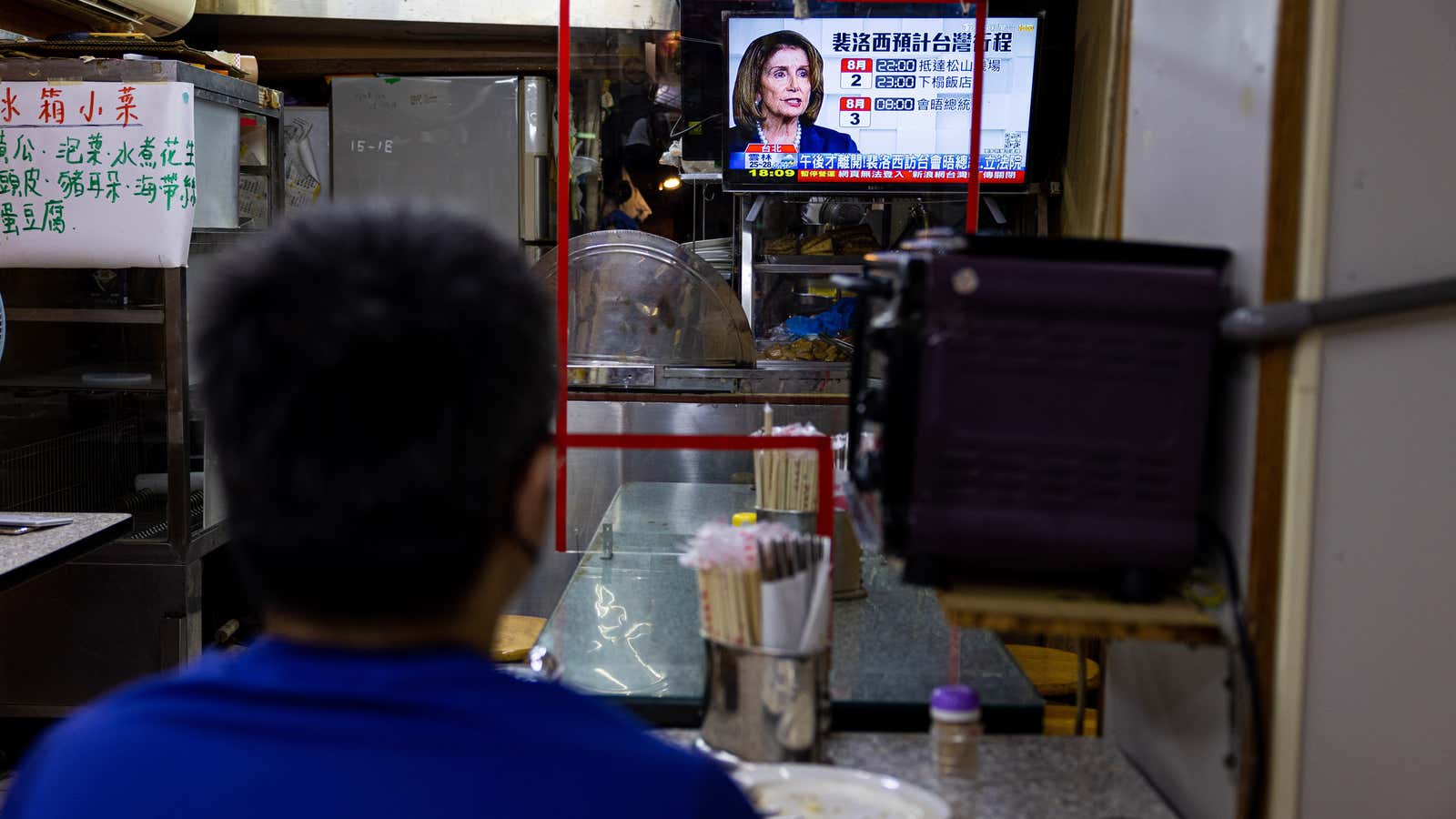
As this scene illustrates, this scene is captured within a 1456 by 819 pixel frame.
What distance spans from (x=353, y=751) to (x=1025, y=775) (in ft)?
3.83

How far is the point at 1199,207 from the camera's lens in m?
1.58

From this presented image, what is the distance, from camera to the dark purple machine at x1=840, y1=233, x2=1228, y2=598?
4.60 ft

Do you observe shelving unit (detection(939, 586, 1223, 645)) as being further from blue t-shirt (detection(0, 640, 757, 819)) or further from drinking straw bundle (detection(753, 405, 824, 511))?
drinking straw bundle (detection(753, 405, 824, 511))

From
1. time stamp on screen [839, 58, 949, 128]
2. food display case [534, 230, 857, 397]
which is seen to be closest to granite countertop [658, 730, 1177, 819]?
food display case [534, 230, 857, 397]

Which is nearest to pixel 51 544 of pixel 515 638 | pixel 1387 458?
pixel 515 638

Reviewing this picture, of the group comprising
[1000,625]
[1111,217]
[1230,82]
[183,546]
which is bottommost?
[183,546]

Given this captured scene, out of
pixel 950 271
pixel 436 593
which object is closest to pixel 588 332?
pixel 950 271

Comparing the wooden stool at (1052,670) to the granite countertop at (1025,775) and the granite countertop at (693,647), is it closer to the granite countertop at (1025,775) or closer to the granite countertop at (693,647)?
the granite countertop at (693,647)

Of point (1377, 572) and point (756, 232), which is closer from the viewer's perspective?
point (1377, 572)

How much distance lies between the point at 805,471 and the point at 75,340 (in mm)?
3406

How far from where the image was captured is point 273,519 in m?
0.82

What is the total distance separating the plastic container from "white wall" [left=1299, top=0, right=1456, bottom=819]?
42 cm

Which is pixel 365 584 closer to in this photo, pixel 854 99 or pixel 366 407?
pixel 366 407

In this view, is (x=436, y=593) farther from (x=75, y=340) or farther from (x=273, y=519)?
(x=75, y=340)
